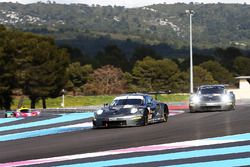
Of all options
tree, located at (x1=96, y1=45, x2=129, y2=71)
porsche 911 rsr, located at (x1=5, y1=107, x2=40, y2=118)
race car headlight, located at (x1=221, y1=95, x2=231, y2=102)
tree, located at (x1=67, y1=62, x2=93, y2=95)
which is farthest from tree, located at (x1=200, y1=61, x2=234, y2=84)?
porsche 911 rsr, located at (x1=5, y1=107, x2=40, y2=118)

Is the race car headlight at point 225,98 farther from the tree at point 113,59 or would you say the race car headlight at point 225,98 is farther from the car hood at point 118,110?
the tree at point 113,59

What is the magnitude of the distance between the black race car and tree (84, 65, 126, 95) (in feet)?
274

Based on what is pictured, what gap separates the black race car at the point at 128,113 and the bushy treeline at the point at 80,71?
1913 inches

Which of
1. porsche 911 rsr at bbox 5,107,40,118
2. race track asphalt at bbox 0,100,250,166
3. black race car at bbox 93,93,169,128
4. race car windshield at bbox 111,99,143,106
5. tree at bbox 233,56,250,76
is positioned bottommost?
race track asphalt at bbox 0,100,250,166

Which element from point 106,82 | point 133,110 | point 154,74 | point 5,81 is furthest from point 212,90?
point 154,74

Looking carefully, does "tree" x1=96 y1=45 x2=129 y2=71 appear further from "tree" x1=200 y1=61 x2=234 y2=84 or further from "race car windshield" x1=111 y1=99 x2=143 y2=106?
"race car windshield" x1=111 y1=99 x2=143 y2=106

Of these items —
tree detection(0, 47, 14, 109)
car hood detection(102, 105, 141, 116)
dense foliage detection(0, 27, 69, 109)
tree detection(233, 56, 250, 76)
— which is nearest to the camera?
car hood detection(102, 105, 141, 116)

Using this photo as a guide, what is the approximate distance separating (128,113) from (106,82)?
8911 centimetres

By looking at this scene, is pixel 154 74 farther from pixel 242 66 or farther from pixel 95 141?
pixel 95 141

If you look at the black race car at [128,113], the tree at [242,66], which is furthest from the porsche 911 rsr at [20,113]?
the tree at [242,66]

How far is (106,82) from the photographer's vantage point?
108m

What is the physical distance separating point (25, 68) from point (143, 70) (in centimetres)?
4475

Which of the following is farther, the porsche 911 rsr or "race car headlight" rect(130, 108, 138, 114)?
the porsche 911 rsr

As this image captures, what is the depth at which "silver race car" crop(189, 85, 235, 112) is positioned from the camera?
1051 inches
